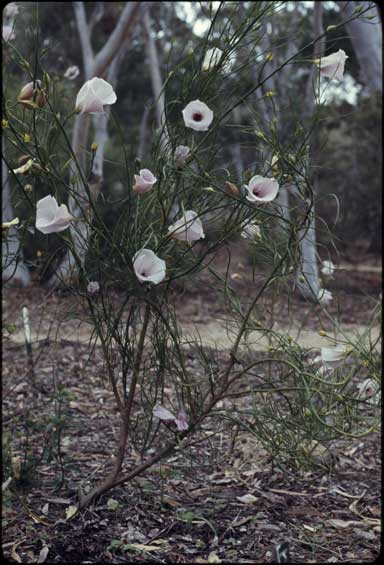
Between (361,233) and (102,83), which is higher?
(361,233)

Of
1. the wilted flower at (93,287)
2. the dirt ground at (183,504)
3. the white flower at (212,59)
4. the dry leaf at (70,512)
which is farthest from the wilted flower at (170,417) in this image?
the white flower at (212,59)

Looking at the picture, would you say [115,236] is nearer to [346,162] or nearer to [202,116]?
[202,116]

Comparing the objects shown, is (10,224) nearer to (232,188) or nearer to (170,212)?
(170,212)

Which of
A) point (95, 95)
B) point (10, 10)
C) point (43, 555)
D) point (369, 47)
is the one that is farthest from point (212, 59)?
point (369, 47)

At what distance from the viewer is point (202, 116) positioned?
5.80 feet

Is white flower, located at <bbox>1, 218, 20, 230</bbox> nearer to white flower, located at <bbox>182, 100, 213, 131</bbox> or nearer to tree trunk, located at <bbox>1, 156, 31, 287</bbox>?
tree trunk, located at <bbox>1, 156, 31, 287</bbox>

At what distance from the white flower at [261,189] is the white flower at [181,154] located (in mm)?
217

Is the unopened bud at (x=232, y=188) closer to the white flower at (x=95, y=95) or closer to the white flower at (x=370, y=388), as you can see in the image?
the white flower at (x=95, y=95)

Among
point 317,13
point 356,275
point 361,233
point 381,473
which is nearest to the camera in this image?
point 381,473

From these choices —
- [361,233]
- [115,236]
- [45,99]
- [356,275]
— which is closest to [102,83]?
[45,99]

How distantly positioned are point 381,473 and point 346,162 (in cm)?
1037

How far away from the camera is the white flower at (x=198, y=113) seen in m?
1.75

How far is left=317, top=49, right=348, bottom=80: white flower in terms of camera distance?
72.7 inches

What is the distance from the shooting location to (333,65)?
1.87 m
